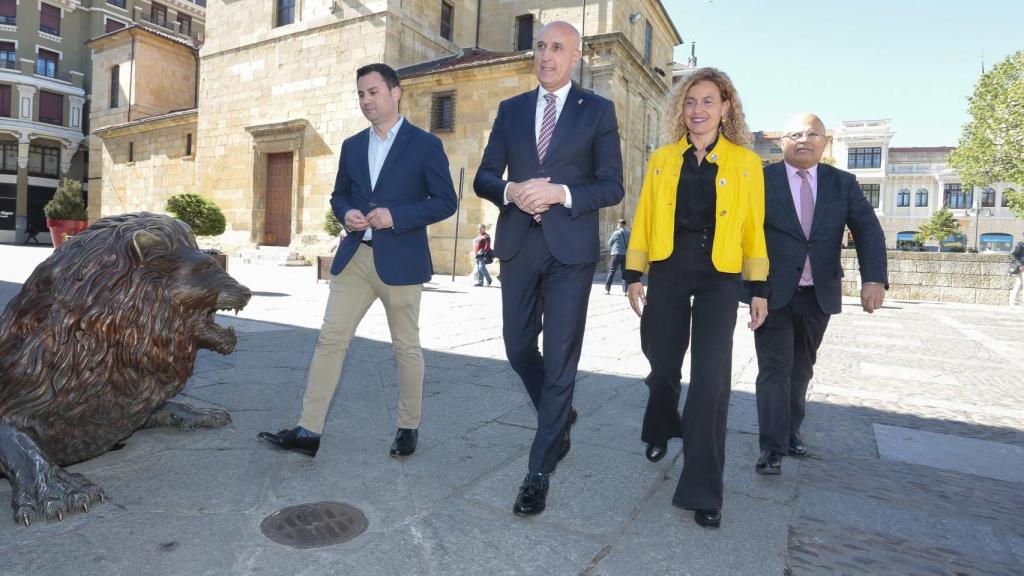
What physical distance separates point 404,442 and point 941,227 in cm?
6083

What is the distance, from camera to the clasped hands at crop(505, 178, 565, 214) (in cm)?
235

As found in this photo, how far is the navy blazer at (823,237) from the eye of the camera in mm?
3117

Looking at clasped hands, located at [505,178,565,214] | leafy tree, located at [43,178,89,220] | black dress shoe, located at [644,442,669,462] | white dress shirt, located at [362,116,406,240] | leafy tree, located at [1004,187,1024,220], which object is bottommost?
black dress shoe, located at [644,442,669,462]

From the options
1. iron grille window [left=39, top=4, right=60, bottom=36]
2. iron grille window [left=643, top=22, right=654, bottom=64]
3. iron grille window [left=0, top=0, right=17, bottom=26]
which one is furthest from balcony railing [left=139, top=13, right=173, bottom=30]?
iron grille window [left=643, top=22, right=654, bottom=64]

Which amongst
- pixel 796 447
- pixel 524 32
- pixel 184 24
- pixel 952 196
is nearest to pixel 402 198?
pixel 796 447

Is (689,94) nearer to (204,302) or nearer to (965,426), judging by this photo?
(204,302)

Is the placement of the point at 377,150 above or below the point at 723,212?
above

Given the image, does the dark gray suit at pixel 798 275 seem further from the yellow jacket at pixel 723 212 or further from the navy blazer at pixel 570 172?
the navy blazer at pixel 570 172

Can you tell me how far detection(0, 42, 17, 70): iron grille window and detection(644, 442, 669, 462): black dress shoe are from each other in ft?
161

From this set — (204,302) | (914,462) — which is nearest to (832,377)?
(914,462)

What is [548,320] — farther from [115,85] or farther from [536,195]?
[115,85]

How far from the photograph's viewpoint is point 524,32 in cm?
2380

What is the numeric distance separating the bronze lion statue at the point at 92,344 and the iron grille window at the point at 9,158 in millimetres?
47061

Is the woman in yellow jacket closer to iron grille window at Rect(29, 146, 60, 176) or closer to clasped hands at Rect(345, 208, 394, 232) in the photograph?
clasped hands at Rect(345, 208, 394, 232)
